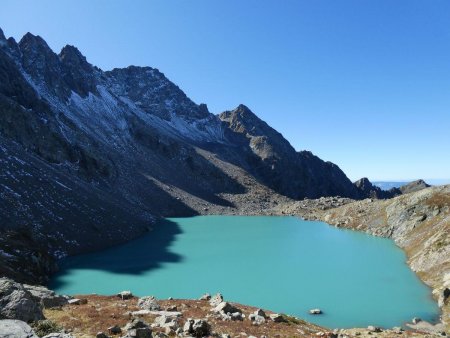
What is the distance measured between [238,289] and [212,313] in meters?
25.6

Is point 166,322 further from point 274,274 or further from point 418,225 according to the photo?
point 418,225

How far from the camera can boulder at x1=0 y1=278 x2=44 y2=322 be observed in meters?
17.6

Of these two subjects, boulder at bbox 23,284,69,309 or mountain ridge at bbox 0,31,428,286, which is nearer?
boulder at bbox 23,284,69,309

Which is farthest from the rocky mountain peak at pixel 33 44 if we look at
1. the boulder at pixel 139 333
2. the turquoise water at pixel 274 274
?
the boulder at pixel 139 333

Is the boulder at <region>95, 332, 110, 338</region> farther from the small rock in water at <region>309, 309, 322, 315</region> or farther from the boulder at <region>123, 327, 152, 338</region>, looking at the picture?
the small rock in water at <region>309, 309, 322, 315</region>

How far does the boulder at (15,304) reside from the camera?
17609 mm

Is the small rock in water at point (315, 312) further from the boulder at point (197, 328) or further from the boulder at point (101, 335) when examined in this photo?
the boulder at point (101, 335)

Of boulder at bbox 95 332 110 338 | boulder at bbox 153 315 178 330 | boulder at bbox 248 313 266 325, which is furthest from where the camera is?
boulder at bbox 248 313 266 325

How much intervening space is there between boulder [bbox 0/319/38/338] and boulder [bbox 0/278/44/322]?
4093 millimetres

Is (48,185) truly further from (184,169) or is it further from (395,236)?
(184,169)

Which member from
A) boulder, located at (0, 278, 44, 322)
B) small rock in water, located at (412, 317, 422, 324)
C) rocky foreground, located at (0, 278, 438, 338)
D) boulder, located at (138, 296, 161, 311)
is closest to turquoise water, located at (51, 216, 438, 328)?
small rock in water, located at (412, 317, 422, 324)

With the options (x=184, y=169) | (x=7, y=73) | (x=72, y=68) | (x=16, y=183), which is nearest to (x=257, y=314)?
(x=16, y=183)

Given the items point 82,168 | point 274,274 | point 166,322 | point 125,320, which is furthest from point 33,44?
point 166,322

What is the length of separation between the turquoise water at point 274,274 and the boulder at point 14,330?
1343 inches
